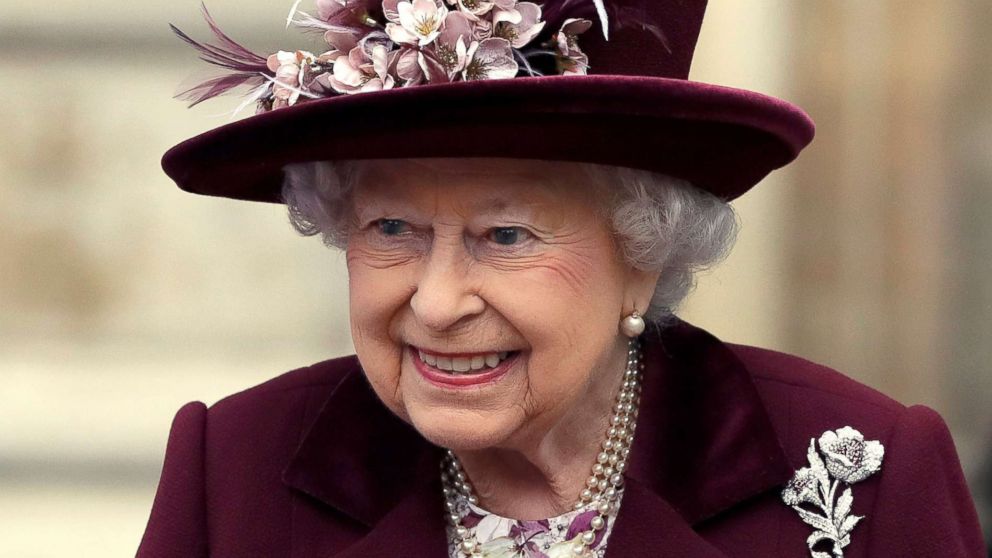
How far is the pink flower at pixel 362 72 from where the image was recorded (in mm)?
1631

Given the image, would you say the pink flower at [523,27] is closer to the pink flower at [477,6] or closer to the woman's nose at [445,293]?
the pink flower at [477,6]

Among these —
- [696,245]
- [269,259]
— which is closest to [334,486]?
[696,245]

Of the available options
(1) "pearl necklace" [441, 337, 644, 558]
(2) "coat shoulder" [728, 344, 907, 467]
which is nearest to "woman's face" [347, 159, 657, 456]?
(1) "pearl necklace" [441, 337, 644, 558]

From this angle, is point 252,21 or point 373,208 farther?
point 252,21

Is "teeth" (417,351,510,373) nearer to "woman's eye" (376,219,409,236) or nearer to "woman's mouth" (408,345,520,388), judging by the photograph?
"woman's mouth" (408,345,520,388)

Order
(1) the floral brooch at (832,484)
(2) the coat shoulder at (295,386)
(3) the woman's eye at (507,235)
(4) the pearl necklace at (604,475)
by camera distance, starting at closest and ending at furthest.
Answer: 1. (3) the woman's eye at (507,235)
2. (1) the floral brooch at (832,484)
3. (4) the pearl necklace at (604,475)
4. (2) the coat shoulder at (295,386)

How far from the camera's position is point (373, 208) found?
5.82 ft

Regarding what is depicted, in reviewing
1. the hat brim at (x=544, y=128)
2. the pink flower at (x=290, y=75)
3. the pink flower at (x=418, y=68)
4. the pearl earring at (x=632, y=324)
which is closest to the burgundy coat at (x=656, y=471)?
the pearl earring at (x=632, y=324)

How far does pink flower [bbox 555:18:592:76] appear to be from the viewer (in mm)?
1641

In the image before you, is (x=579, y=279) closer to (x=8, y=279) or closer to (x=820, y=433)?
(x=820, y=433)

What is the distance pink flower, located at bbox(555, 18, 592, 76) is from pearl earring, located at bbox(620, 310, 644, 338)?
44 cm

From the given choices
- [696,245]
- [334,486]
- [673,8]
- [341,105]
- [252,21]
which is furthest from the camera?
[252,21]

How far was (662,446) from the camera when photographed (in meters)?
2.00

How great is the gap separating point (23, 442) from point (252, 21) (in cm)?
143
